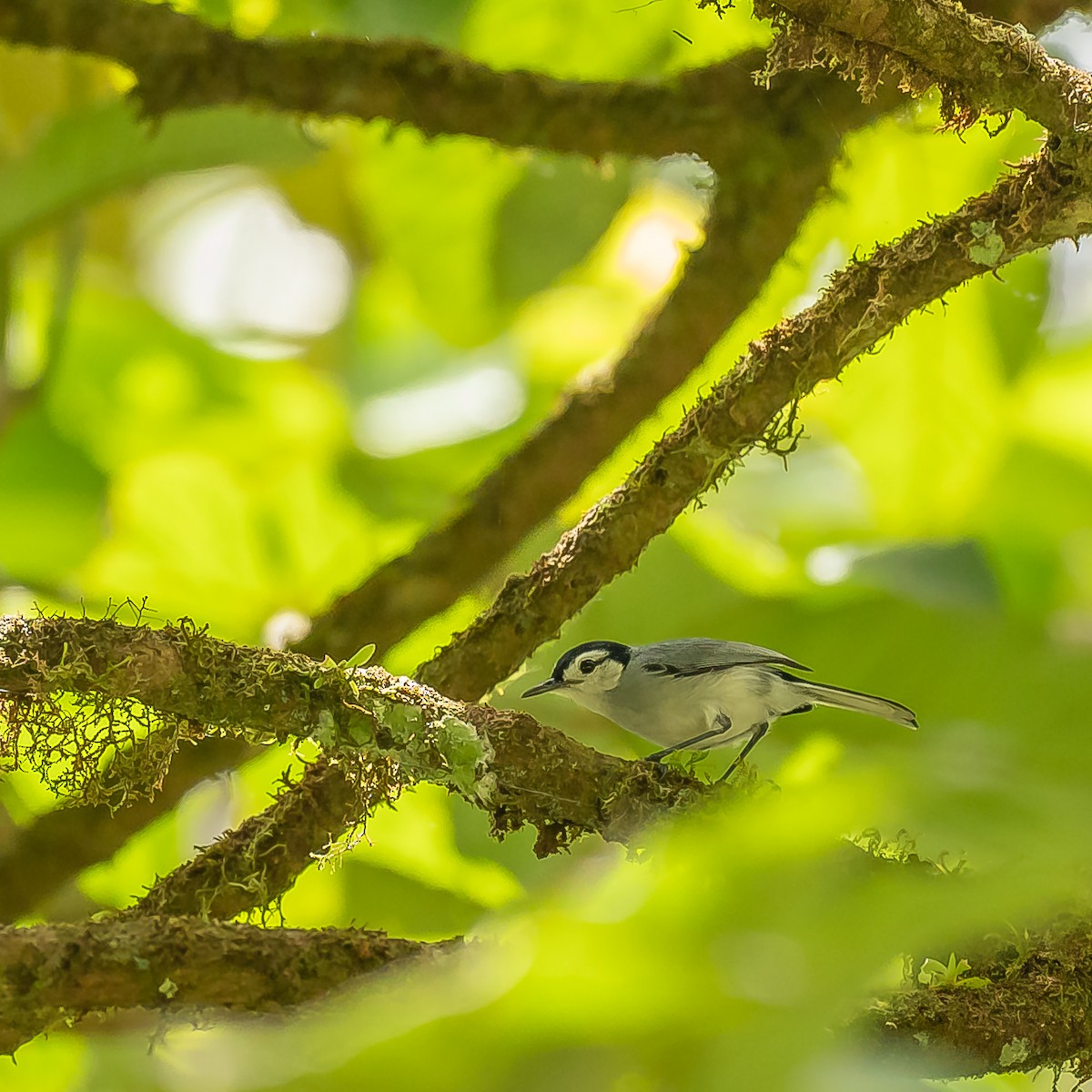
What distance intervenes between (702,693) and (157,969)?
3.77 feet

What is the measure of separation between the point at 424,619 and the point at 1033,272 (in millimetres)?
1200

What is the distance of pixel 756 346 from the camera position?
1.47 m

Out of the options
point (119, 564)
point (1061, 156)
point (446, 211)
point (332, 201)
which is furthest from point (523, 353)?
point (1061, 156)

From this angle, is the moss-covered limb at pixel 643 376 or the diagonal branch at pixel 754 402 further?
the moss-covered limb at pixel 643 376

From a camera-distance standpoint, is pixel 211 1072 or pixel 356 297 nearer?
pixel 211 1072

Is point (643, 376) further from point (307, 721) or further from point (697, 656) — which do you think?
point (307, 721)

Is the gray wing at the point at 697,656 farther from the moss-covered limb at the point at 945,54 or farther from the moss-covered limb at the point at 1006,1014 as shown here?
the moss-covered limb at the point at 945,54

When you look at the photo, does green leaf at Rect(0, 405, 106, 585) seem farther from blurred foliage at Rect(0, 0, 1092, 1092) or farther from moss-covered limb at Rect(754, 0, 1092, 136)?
moss-covered limb at Rect(754, 0, 1092, 136)

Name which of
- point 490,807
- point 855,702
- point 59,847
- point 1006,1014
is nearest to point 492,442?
point 855,702

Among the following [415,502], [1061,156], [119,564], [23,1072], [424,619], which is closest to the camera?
[1061,156]

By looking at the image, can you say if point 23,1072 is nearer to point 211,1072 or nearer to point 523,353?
point 211,1072

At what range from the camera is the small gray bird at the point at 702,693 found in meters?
1.92

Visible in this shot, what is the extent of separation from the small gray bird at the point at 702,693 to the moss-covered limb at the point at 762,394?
1.35ft

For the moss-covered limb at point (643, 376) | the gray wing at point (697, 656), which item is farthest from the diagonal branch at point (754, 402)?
the moss-covered limb at point (643, 376)
